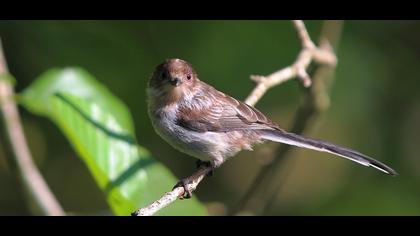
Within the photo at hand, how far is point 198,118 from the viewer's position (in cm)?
432

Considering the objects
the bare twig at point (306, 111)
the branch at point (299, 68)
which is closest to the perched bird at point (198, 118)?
the bare twig at point (306, 111)

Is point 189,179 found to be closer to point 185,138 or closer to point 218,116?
point 185,138

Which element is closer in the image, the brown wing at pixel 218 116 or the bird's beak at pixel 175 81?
the bird's beak at pixel 175 81

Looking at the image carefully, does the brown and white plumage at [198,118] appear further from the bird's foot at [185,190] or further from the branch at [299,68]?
the bird's foot at [185,190]

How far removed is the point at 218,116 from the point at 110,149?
1.42 metres

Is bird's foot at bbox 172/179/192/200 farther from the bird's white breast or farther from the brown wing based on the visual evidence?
the brown wing

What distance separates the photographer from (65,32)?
216 inches

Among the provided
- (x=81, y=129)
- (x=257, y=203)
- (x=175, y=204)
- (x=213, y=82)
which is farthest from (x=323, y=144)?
(x=213, y=82)

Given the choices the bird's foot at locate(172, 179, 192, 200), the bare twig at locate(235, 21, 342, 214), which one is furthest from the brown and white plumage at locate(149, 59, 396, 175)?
the bird's foot at locate(172, 179, 192, 200)

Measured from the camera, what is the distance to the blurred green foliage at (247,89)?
17.5ft

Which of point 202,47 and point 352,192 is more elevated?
point 202,47
